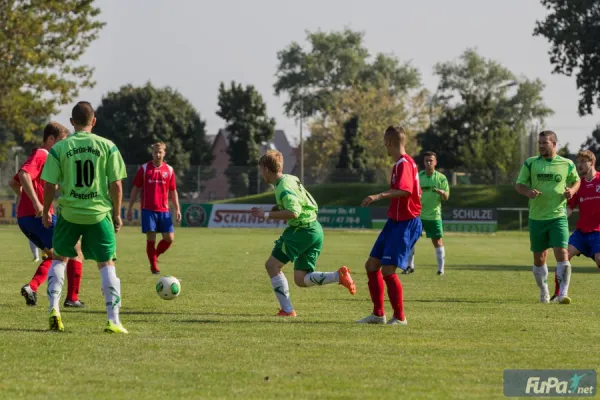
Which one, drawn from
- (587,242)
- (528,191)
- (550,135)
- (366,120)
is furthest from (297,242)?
(366,120)

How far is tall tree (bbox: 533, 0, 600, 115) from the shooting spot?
58916 millimetres

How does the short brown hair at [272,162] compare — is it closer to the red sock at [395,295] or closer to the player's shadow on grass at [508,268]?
the red sock at [395,295]

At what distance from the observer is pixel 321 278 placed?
11766 millimetres

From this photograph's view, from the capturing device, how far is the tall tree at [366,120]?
105688 millimetres

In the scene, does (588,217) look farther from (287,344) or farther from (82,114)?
(82,114)

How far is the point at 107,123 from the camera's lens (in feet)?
302

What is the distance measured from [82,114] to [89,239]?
1093 millimetres

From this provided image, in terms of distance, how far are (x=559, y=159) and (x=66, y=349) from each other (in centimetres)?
751

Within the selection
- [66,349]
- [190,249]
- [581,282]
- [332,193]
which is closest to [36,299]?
[66,349]

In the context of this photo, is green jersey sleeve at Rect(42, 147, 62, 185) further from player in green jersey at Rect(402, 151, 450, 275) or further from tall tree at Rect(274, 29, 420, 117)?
tall tree at Rect(274, 29, 420, 117)

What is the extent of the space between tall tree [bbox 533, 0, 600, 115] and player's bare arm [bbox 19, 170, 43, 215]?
50201mm

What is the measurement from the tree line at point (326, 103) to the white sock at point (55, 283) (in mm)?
46344

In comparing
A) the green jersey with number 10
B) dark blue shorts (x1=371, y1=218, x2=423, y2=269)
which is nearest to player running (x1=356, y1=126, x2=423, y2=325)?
dark blue shorts (x1=371, y1=218, x2=423, y2=269)

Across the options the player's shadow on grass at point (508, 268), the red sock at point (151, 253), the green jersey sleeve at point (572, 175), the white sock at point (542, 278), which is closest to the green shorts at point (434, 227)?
the player's shadow on grass at point (508, 268)
